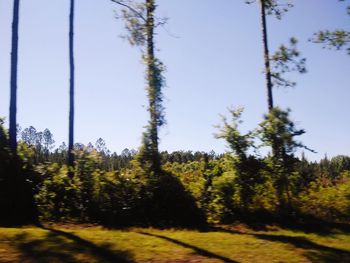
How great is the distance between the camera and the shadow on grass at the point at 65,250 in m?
8.52

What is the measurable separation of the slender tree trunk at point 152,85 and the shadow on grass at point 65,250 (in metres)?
5.86

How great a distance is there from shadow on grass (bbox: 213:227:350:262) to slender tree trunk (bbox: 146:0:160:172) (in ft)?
16.2

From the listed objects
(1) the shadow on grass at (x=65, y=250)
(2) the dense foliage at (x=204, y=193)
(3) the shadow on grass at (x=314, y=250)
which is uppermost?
(2) the dense foliage at (x=204, y=193)

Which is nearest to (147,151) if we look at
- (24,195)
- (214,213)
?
(214,213)

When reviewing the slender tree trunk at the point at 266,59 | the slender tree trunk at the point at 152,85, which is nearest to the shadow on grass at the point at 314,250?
the slender tree trunk at the point at 152,85

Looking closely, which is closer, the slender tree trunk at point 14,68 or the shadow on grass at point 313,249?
the shadow on grass at point 313,249

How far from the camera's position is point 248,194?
14.3 meters

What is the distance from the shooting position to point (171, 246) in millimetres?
10078

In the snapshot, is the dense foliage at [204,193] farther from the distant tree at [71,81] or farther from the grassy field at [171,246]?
the distant tree at [71,81]

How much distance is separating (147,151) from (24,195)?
4.67 m

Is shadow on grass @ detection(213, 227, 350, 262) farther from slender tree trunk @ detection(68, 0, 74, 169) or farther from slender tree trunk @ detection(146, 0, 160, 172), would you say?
slender tree trunk @ detection(68, 0, 74, 169)

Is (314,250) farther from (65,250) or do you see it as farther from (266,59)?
(266,59)

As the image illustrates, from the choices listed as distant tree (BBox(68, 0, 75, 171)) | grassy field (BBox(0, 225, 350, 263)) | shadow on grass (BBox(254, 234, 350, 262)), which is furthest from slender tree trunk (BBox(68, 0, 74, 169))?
shadow on grass (BBox(254, 234, 350, 262))

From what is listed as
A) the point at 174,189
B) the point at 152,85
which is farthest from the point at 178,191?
the point at 152,85
